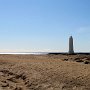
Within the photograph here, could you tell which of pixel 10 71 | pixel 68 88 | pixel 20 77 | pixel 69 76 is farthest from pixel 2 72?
pixel 68 88

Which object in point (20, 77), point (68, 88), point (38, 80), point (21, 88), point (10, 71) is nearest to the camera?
point (68, 88)

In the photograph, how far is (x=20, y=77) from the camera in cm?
1920

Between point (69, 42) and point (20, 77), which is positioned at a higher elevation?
point (69, 42)

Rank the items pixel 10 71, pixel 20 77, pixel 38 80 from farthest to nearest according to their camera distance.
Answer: pixel 10 71 → pixel 20 77 → pixel 38 80

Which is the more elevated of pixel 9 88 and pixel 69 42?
pixel 69 42

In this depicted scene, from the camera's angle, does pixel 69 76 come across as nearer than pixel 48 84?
No

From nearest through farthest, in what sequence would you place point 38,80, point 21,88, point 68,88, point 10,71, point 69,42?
point 68,88, point 21,88, point 38,80, point 10,71, point 69,42

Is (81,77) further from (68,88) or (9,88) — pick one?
(9,88)

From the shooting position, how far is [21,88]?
51.8 ft

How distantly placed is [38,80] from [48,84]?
128 cm

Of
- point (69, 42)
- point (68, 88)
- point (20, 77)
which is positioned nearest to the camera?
point (68, 88)

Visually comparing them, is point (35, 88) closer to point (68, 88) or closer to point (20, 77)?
point (68, 88)

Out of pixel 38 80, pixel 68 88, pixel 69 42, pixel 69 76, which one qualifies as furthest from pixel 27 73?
pixel 69 42

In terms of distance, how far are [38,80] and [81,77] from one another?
289cm
